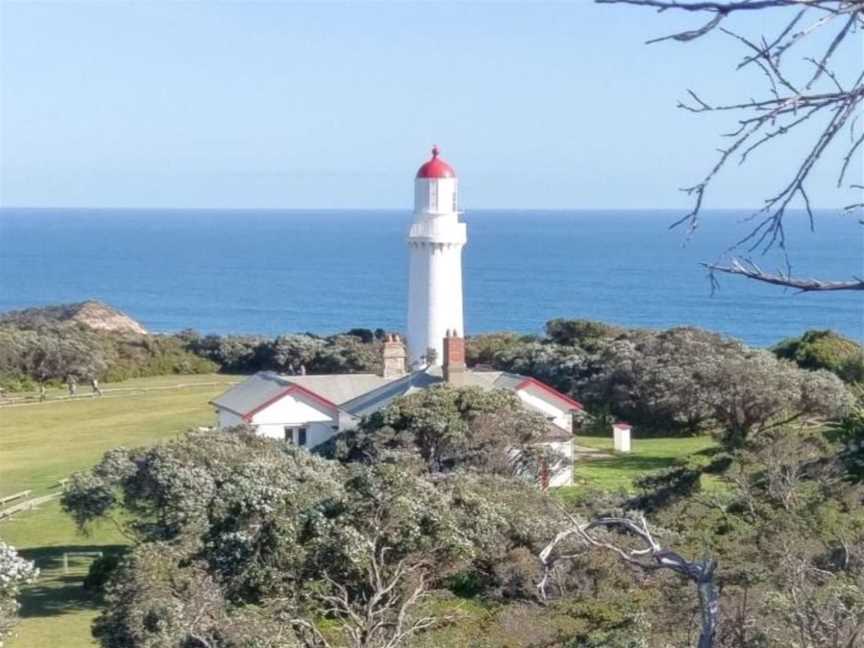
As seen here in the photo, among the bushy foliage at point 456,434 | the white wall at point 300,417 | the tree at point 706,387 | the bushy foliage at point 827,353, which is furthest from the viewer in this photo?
the bushy foliage at point 827,353

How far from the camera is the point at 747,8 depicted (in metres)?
3.17

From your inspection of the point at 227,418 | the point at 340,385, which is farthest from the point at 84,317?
the point at 340,385

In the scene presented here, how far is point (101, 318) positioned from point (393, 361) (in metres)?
36.2

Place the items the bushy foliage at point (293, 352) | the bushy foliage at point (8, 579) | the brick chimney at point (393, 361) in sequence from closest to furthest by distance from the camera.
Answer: the bushy foliage at point (8, 579), the brick chimney at point (393, 361), the bushy foliage at point (293, 352)

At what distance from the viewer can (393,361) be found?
33.8 m

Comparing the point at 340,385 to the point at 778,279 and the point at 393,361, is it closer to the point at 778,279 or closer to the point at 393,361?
the point at 393,361

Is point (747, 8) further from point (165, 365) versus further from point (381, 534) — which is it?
point (165, 365)

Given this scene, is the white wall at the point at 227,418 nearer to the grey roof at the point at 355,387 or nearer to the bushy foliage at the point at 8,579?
the grey roof at the point at 355,387

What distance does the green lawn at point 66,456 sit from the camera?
1967 centimetres

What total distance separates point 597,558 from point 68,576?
9.77 metres

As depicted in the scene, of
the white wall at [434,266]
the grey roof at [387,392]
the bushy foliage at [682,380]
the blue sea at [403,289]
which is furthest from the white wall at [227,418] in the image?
the blue sea at [403,289]

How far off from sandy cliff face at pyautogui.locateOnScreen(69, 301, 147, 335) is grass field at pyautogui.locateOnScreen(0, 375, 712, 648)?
45.5 feet

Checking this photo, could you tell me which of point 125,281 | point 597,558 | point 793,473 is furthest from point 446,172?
point 125,281

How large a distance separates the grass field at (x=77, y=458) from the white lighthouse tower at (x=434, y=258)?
5.17 m
